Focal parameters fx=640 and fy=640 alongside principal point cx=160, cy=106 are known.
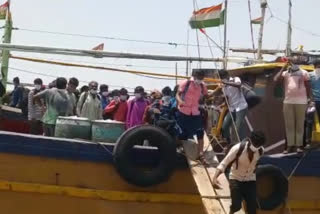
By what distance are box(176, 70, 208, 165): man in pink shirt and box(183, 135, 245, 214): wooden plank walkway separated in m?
0.11

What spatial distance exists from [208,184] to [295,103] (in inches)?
68.7

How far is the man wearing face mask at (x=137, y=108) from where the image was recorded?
9.38 m

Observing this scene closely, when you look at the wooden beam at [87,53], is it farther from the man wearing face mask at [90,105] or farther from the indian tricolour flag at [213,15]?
the indian tricolour flag at [213,15]

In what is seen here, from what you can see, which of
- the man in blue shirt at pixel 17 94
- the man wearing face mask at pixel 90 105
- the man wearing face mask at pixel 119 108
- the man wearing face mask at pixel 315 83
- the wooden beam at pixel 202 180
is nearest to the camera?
the wooden beam at pixel 202 180

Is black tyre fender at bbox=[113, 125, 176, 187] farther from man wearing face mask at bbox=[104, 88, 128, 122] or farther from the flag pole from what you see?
the flag pole

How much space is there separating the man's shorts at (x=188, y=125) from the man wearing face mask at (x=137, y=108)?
1.44 metres

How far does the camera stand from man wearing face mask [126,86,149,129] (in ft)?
30.8

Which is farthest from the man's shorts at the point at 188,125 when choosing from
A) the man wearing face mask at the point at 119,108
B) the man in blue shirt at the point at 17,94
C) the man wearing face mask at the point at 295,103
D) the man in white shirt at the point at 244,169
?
the man in blue shirt at the point at 17,94

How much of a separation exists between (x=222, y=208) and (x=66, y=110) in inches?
99.1

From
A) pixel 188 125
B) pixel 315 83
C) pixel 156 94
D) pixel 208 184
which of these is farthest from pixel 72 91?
pixel 315 83

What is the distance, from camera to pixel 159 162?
7.71m

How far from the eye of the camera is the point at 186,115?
7984mm

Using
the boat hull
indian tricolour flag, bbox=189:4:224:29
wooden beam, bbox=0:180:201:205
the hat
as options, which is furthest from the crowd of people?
indian tricolour flag, bbox=189:4:224:29

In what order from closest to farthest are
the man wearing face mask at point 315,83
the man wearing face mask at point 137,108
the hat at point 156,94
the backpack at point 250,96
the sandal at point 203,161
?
the sandal at point 203,161
the man wearing face mask at point 315,83
the backpack at point 250,96
the man wearing face mask at point 137,108
the hat at point 156,94
